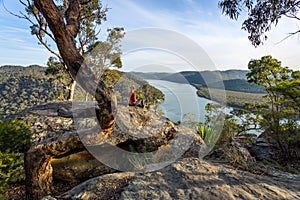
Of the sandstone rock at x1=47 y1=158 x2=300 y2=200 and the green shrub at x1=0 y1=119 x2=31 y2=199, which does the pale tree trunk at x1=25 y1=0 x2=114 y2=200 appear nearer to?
the green shrub at x1=0 y1=119 x2=31 y2=199

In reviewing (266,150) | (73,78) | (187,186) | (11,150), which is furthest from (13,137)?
(266,150)

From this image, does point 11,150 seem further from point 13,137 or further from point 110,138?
point 110,138

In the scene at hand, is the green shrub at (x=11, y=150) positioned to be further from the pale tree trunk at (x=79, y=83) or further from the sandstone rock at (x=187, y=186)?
the sandstone rock at (x=187, y=186)

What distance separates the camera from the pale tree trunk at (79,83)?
91.9 inches

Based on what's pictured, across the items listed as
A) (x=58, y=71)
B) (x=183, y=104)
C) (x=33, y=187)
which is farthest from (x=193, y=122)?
(x=58, y=71)

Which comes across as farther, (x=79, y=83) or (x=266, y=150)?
(x=266, y=150)

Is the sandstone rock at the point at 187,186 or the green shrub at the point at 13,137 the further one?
the green shrub at the point at 13,137

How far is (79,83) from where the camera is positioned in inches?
98.3

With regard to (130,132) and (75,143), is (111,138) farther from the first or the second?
(75,143)

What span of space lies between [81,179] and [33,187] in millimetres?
743

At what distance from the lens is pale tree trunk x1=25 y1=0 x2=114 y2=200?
7.66 ft

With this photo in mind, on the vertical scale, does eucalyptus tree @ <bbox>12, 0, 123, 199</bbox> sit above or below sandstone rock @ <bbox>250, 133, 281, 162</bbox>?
above

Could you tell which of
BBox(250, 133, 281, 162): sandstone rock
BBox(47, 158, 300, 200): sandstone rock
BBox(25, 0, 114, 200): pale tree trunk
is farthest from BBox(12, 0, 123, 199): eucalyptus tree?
BBox(250, 133, 281, 162): sandstone rock

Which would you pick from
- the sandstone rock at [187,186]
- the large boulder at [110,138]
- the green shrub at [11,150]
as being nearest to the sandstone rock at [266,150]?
the large boulder at [110,138]
